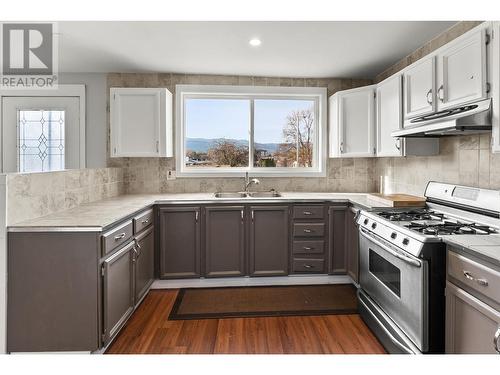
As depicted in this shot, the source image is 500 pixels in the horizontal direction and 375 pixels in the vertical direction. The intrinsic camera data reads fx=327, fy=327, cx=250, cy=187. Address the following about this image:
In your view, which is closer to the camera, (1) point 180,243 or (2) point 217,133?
(1) point 180,243

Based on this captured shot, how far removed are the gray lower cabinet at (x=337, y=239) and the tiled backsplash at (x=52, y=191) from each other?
233cm

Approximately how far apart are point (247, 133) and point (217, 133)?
1.21ft

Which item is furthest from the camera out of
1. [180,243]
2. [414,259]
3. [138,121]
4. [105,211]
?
[138,121]

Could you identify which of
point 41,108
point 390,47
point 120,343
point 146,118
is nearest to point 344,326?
point 120,343

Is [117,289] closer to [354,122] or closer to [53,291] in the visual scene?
[53,291]

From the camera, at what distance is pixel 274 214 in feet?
10.9

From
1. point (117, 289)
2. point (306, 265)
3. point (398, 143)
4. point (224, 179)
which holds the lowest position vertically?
point (306, 265)

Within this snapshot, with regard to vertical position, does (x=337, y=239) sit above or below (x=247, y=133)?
below

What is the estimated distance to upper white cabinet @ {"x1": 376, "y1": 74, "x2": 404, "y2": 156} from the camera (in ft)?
9.15

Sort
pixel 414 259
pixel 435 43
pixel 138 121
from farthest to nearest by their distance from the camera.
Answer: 1. pixel 138 121
2. pixel 435 43
3. pixel 414 259

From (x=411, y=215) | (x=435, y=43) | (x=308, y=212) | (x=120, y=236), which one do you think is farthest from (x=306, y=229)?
(x=435, y=43)

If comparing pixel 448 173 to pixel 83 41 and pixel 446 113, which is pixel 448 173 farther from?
pixel 83 41

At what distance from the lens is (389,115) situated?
3.01 m

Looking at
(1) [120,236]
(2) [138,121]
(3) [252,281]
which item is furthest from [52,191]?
(3) [252,281]
